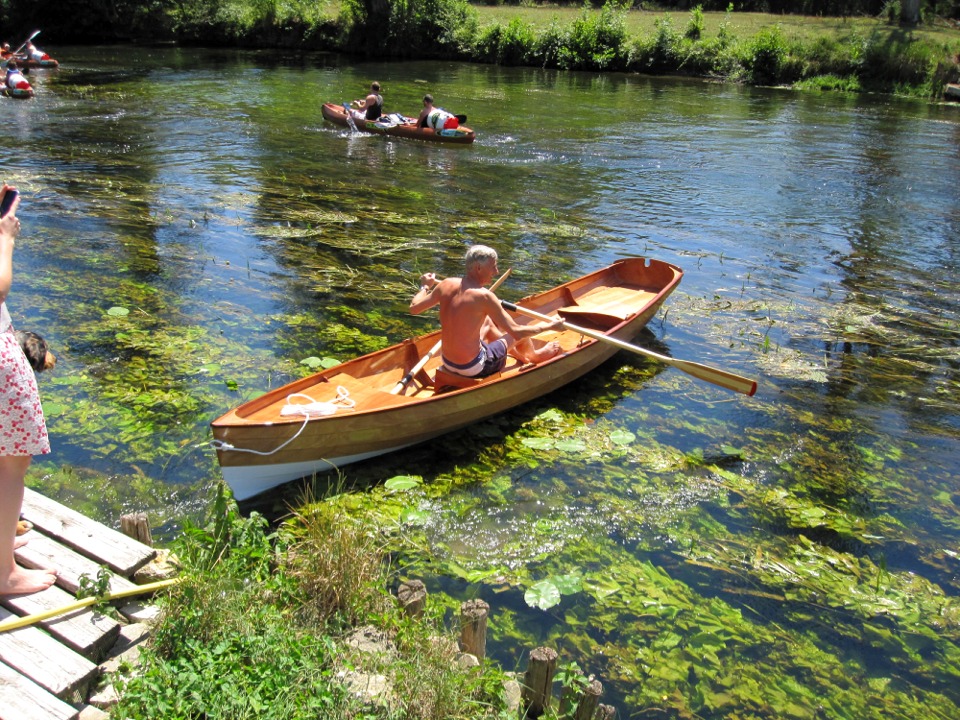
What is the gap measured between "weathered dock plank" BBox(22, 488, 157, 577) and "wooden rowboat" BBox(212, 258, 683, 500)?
1089 millimetres

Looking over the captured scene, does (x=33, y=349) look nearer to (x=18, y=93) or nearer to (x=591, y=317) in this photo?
(x=591, y=317)

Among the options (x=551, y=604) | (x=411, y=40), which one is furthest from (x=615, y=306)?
(x=411, y=40)

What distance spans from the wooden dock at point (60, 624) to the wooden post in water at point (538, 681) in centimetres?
208

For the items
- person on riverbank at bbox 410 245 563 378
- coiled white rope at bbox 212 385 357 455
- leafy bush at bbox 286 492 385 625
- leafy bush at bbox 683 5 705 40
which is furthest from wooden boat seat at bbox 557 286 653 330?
leafy bush at bbox 683 5 705 40

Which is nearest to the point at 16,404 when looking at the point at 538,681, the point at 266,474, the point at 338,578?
the point at 338,578

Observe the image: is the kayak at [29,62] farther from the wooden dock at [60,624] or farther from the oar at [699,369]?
the wooden dock at [60,624]

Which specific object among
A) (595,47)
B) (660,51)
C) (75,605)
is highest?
(595,47)

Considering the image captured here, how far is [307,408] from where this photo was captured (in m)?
6.12

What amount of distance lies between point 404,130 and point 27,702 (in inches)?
698

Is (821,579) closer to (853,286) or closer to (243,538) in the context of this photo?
(243,538)

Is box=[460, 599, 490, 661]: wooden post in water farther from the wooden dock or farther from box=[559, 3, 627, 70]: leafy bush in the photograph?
box=[559, 3, 627, 70]: leafy bush

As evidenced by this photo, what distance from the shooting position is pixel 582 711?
12.6 feet

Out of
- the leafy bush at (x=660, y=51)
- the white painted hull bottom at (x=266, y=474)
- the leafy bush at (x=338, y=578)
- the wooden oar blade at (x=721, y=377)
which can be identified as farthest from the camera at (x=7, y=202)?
the leafy bush at (x=660, y=51)

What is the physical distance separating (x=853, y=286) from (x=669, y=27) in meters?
26.1
